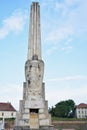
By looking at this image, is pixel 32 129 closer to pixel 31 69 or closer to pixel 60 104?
pixel 31 69

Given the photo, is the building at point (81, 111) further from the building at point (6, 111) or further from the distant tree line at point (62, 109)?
the building at point (6, 111)

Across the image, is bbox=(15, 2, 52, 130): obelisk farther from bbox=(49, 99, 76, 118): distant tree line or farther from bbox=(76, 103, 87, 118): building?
bbox=(76, 103, 87, 118): building

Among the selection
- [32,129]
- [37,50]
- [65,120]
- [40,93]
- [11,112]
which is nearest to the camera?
[32,129]

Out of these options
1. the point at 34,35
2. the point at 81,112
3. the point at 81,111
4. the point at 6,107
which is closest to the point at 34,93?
the point at 34,35

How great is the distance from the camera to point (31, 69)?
1784 cm

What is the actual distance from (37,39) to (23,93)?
14.9 ft

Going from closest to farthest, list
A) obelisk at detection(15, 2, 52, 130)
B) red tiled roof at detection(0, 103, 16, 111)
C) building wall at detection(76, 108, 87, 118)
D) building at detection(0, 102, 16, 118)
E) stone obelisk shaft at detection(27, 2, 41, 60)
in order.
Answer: obelisk at detection(15, 2, 52, 130), stone obelisk shaft at detection(27, 2, 41, 60), building at detection(0, 102, 16, 118), red tiled roof at detection(0, 103, 16, 111), building wall at detection(76, 108, 87, 118)

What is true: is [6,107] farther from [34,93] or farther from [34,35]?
[34,93]

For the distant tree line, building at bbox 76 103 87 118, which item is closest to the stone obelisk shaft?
the distant tree line

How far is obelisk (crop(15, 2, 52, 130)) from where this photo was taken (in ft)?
54.3

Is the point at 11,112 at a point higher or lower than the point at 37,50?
lower

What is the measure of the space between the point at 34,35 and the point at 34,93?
16.0 feet

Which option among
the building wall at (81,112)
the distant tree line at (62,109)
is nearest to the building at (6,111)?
the distant tree line at (62,109)

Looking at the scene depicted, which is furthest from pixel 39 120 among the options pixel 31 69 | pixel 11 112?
pixel 11 112
